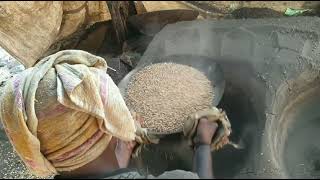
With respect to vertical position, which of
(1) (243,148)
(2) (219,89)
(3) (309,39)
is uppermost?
(3) (309,39)

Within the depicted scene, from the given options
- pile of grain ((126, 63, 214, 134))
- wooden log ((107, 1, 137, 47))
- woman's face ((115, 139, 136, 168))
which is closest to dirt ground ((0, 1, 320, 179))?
wooden log ((107, 1, 137, 47))

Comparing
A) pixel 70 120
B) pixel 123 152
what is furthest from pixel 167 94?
pixel 70 120

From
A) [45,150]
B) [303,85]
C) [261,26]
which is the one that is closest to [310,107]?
[303,85]

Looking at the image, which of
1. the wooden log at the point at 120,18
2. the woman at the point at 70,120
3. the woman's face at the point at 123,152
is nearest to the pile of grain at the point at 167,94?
the woman's face at the point at 123,152

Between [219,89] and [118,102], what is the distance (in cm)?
120

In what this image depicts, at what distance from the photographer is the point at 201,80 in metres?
2.87

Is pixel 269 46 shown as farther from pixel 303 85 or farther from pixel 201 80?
pixel 201 80

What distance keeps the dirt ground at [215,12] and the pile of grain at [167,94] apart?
0.60m

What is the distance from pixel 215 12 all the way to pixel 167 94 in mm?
2291

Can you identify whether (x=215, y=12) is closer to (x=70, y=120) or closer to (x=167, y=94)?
(x=167, y=94)

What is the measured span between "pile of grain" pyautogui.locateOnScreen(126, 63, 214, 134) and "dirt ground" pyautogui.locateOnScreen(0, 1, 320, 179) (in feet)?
1.96

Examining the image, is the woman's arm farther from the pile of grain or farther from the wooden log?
the wooden log

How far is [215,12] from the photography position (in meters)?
4.87

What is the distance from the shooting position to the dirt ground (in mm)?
3002
